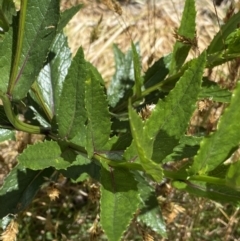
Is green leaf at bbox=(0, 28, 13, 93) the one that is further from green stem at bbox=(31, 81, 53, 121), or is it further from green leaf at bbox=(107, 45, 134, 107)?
green leaf at bbox=(107, 45, 134, 107)

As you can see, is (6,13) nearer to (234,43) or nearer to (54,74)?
(54,74)

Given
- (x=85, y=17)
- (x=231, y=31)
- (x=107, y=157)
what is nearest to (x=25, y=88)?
(x=107, y=157)

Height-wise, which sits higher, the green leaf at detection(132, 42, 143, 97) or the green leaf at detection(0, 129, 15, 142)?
the green leaf at detection(132, 42, 143, 97)

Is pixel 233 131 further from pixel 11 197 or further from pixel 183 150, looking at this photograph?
pixel 11 197

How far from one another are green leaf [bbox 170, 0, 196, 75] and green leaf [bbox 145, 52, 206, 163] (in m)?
0.36

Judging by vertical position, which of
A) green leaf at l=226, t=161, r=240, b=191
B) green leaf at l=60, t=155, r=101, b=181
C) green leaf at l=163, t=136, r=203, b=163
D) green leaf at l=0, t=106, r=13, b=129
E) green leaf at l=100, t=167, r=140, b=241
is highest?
green leaf at l=226, t=161, r=240, b=191

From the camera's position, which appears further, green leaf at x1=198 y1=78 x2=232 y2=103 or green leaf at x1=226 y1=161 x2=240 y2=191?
green leaf at x1=198 y1=78 x2=232 y2=103

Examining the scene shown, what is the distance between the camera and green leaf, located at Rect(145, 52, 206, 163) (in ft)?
3.49

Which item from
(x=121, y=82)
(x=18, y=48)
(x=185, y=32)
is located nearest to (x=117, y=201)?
(x=18, y=48)

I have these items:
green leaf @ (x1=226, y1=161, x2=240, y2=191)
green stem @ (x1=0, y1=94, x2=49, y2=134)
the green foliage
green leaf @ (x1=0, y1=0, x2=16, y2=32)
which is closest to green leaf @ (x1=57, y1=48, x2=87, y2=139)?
the green foliage

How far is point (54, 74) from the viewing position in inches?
64.9

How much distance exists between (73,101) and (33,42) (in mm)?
171

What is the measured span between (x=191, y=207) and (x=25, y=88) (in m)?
1.00

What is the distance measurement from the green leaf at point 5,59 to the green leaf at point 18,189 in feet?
1.11
